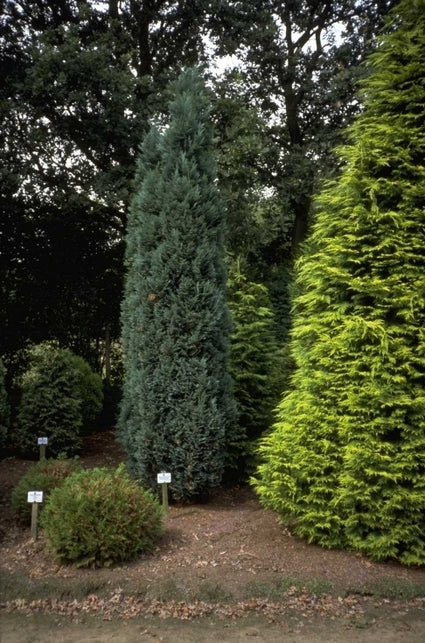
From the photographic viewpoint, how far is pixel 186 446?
639cm

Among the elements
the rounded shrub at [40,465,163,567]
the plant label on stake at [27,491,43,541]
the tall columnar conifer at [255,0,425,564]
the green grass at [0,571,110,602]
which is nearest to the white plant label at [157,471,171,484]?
the rounded shrub at [40,465,163,567]

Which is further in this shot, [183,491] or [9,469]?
[9,469]

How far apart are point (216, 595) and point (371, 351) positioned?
2361mm

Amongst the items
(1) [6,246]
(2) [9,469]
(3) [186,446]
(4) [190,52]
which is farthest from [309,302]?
(4) [190,52]

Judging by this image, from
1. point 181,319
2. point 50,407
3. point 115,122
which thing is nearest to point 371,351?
point 181,319

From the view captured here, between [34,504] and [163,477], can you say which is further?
[163,477]

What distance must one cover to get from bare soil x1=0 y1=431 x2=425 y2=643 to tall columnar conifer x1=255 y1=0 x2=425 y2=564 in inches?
14.9

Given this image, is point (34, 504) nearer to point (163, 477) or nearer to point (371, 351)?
point (163, 477)

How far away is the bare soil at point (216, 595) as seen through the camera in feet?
13.1

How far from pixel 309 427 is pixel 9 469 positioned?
16.8 feet

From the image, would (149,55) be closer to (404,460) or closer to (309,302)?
(309,302)

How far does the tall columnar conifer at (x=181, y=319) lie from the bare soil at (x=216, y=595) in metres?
1.16

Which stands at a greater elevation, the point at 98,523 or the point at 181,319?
the point at 181,319

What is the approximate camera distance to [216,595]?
4395 mm
